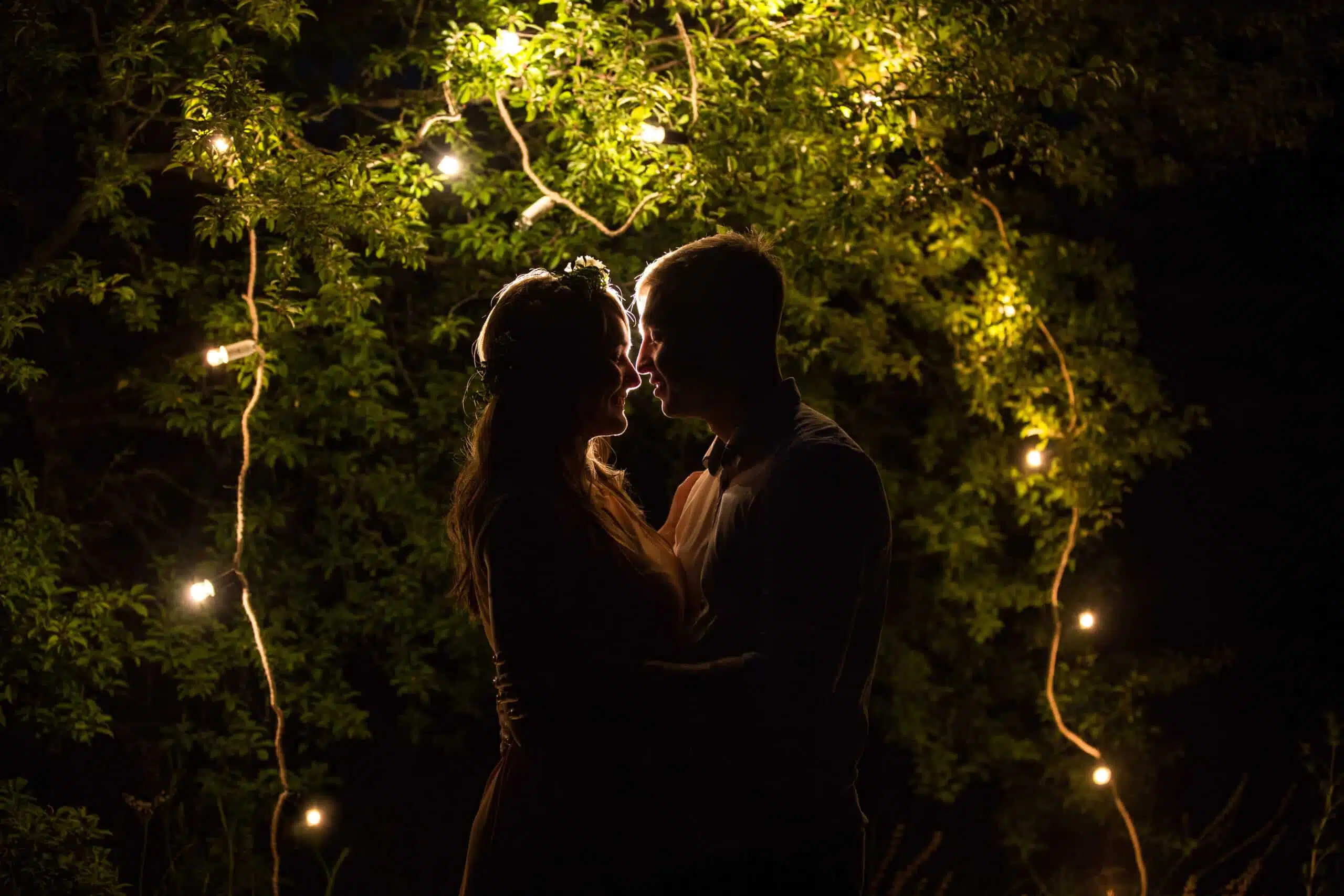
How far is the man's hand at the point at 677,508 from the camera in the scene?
8.20ft

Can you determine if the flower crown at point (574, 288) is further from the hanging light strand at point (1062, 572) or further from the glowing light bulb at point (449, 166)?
the hanging light strand at point (1062, 572)

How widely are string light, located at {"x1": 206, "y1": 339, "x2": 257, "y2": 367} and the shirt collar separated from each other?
7.92ft

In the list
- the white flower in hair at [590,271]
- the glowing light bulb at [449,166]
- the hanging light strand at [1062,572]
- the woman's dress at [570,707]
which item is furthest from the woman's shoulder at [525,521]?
the hanging light strand at [1062,572]

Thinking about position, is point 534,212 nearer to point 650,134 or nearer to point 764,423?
point 650,134

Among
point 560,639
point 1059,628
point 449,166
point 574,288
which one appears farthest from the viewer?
point 1059,628

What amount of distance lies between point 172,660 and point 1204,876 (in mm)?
5119

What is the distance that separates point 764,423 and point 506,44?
264 centimetres

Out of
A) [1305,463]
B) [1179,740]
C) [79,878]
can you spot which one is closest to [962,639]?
[1179,740]

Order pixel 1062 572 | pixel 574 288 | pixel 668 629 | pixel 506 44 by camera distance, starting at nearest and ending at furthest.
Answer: pixel 668 629 < pixel 574 288 < pixel 506 44 < pixel 1062 572

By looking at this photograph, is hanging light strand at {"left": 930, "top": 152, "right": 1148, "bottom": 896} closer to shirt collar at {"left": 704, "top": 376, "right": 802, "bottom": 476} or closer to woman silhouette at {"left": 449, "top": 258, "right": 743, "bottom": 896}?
shirt collar at {"left": 704, "top": 376, "right": 802, "bottom": 476}

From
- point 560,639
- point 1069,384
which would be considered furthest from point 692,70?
point 560,639

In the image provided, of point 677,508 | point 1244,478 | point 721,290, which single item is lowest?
point 1244,478

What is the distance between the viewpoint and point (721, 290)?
2160mm

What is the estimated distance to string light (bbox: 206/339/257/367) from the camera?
13.3 ft
